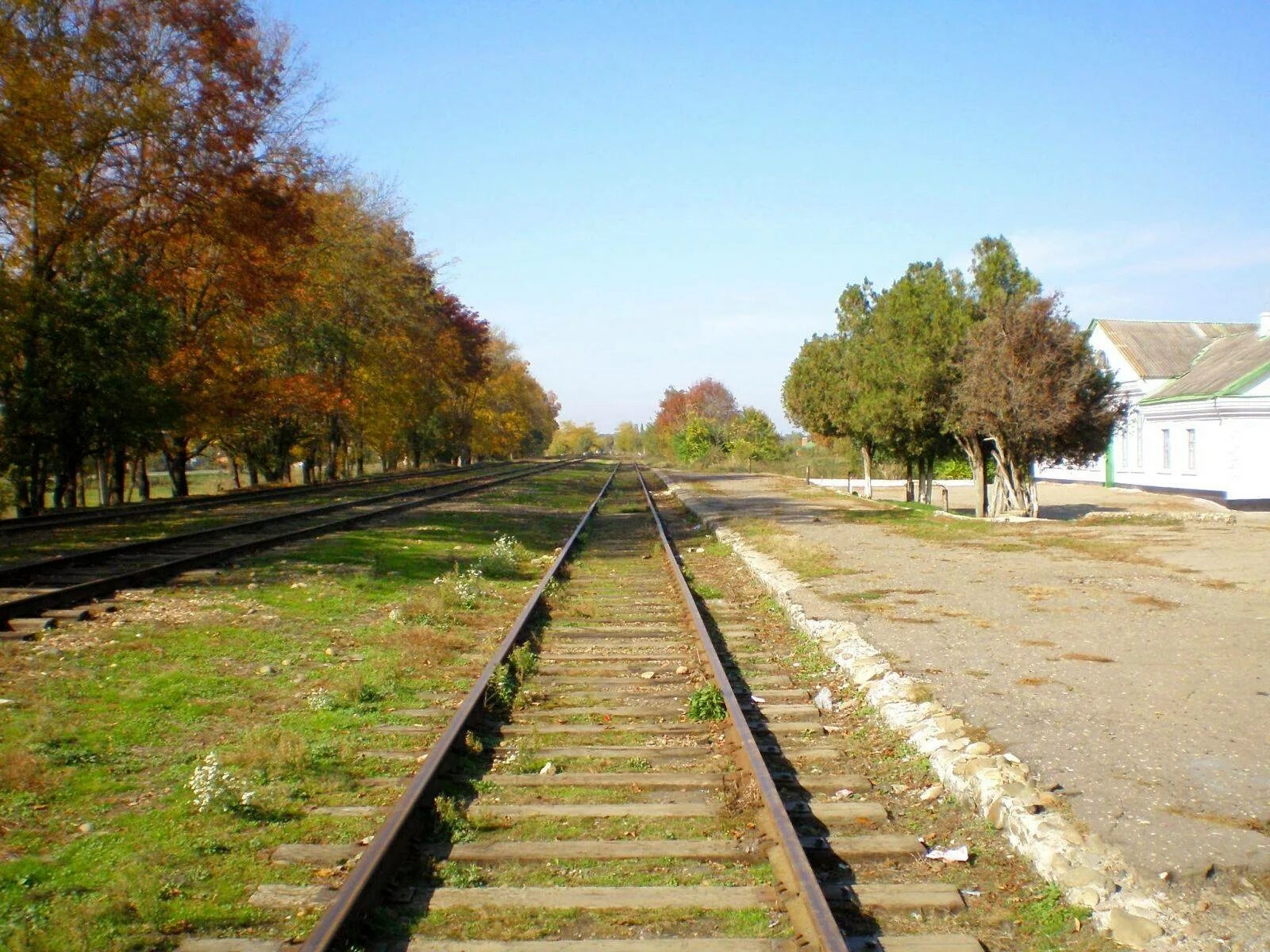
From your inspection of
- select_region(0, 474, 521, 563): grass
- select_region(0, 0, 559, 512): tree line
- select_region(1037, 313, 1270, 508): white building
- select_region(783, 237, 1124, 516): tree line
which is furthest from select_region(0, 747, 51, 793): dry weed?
select_region(1037, 313, 1270, 508): white building

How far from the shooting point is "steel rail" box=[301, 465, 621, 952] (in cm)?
360

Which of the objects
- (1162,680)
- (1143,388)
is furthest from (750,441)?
(1162,680)


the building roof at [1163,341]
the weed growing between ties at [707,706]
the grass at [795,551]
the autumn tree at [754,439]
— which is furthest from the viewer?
the autumn tree at [754,439]

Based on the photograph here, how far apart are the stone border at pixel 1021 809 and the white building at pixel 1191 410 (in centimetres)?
1908

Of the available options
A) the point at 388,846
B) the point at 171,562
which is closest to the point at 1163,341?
the point at 171,562

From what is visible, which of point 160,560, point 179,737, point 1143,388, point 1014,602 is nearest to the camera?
point 179,737

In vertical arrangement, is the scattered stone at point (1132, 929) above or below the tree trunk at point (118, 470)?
below

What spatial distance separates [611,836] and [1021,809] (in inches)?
76.7

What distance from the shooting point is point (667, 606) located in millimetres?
11273

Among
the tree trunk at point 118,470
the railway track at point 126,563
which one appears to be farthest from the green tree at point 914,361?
the tree trunk at point 118,470

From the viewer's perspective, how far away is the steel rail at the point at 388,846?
11.8 feet

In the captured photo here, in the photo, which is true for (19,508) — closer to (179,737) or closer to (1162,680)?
(179,737)

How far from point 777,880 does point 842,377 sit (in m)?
31.5

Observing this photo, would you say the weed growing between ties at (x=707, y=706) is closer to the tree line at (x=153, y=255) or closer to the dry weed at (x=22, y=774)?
the dry weed at (x=22, y=774)
